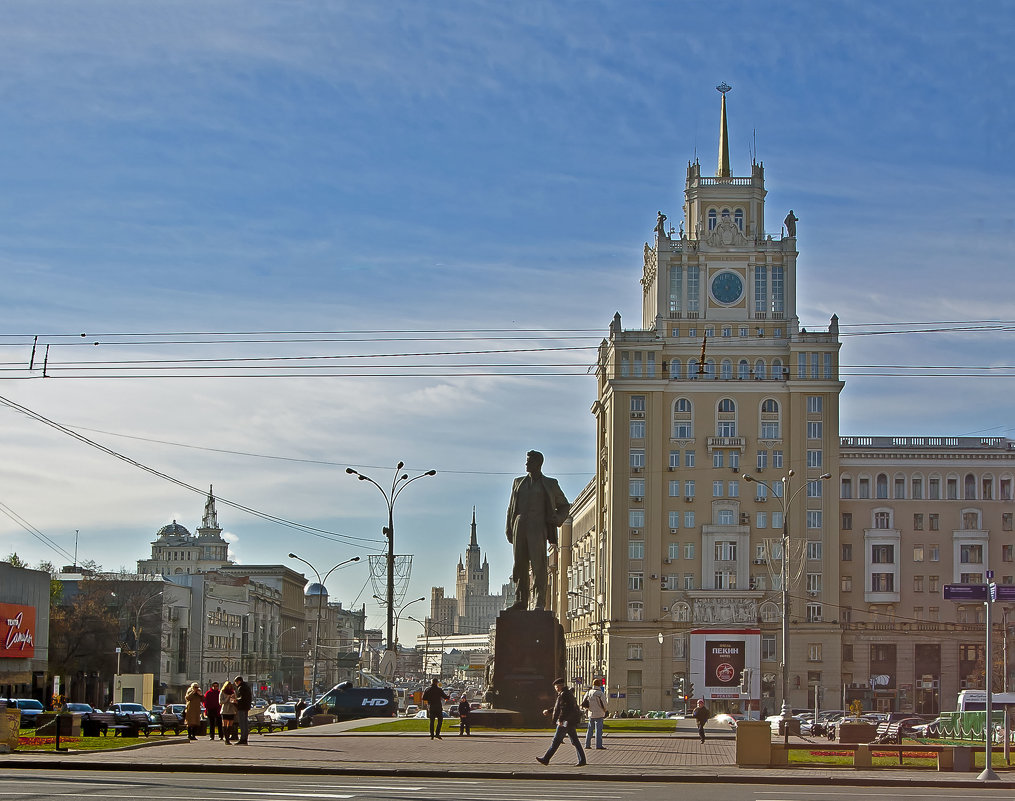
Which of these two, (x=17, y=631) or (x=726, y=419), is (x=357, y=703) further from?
(x=726, y=419)

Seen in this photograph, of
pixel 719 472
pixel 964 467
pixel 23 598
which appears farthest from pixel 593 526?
pixel 23 598

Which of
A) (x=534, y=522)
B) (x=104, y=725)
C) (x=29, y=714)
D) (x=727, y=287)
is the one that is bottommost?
(x=29, y=714)

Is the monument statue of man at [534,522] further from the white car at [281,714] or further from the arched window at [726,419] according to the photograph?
the arched window at [726,419]

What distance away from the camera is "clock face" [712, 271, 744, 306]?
367ft

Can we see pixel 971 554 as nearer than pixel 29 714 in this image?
No

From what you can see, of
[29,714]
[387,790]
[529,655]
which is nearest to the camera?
[387,790]

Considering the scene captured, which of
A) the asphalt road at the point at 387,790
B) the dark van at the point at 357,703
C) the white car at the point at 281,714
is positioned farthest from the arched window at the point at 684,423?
the asphalt road at the point at 387,790

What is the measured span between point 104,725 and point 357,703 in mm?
13116

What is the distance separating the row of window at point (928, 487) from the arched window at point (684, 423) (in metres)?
12.6

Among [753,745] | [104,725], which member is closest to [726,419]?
[104,725]

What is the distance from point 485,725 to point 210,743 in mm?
6706

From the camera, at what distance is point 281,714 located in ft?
215

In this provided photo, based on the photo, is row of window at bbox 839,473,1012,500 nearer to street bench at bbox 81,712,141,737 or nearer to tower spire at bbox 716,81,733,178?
tower spire at bbox 716,81,733,178

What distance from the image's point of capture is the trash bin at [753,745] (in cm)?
2653
